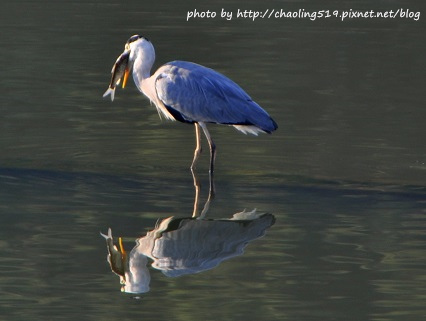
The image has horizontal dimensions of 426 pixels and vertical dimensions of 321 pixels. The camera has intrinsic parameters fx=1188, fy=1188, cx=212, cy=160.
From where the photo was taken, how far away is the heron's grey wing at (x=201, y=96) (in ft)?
35.8

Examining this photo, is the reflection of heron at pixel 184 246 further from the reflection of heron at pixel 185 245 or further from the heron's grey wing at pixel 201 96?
the heron's grey wing at pixel 201 96

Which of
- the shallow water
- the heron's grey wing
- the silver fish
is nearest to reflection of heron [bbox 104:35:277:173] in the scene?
the heron's grey wing

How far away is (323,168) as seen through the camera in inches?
437

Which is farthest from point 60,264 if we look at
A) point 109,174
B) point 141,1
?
point 141,1

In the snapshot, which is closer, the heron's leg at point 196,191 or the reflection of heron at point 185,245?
the reflection of heron at point 185,245

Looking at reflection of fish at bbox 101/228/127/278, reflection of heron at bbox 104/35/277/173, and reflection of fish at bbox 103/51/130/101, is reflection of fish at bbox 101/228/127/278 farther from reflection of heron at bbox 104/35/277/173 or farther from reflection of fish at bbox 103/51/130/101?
reflection of fish at bbox 103/51/130/101

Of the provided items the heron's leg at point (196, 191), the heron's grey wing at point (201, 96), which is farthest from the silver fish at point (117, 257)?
the heron's grey wing at point (201, 96)

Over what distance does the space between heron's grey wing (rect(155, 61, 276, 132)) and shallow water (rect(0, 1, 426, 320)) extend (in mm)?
522

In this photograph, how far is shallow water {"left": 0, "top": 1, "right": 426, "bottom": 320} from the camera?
7.29 meters

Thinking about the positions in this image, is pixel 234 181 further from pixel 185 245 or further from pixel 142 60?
pixel 185 245

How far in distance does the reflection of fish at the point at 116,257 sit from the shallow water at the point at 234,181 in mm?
64

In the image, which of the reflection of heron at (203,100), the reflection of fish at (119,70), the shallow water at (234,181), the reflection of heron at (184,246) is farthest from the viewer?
the reflection of fish at (119,70)

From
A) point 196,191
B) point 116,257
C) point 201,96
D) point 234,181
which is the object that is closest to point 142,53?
point 201,96

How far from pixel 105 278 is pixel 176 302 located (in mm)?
758
